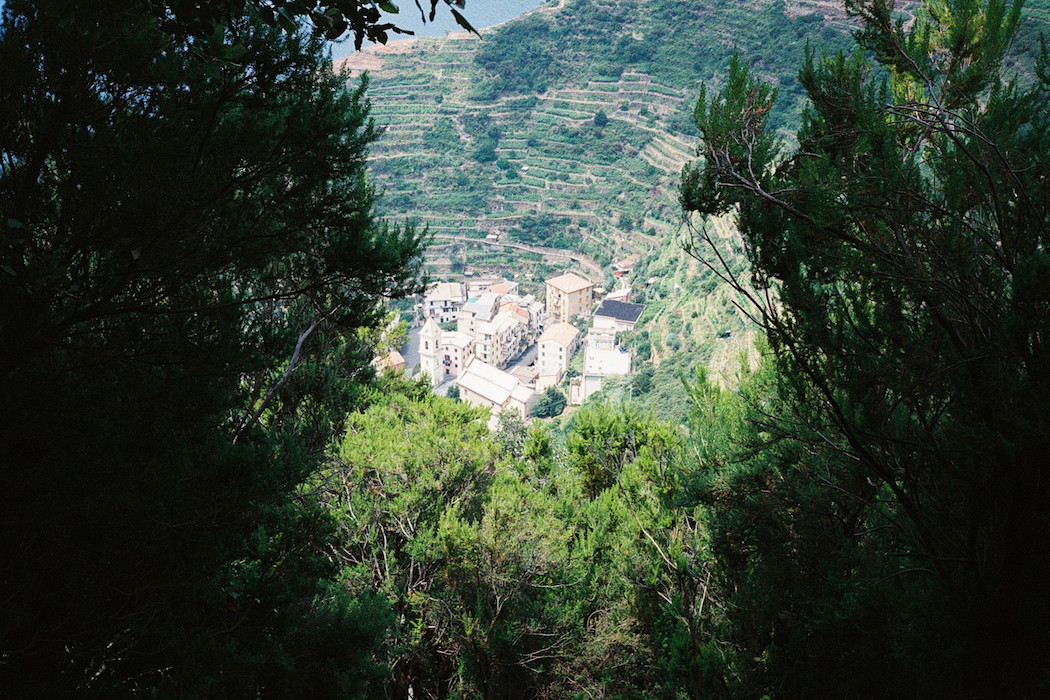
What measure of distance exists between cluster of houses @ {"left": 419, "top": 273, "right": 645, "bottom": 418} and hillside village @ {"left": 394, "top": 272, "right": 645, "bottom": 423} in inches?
2.0

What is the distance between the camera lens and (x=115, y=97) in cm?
234

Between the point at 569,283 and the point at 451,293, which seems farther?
the point at 451,293

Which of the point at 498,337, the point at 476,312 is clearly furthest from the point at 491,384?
the point at 476,312

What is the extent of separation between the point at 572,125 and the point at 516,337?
2532 cm

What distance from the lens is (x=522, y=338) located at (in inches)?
1596

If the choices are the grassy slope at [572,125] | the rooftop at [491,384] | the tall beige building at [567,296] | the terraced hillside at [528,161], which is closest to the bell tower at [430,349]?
the rooftop at [491,384]

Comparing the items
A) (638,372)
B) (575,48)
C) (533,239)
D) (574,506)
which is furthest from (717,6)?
(574,506)

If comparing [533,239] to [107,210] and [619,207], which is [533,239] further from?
[107,210]

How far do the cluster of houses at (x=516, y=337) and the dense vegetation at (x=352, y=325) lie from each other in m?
25.3

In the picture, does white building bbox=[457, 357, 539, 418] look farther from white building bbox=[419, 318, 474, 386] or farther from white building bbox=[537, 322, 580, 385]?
white building bbox=[419, 318, 474, 386]

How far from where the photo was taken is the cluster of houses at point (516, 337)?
3134cm

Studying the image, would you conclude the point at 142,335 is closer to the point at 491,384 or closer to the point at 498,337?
the point at 491,384

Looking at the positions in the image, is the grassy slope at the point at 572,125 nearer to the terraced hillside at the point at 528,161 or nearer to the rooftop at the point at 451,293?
the terraced hillside at the point at 528,161

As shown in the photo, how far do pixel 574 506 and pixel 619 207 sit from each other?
40.2m
